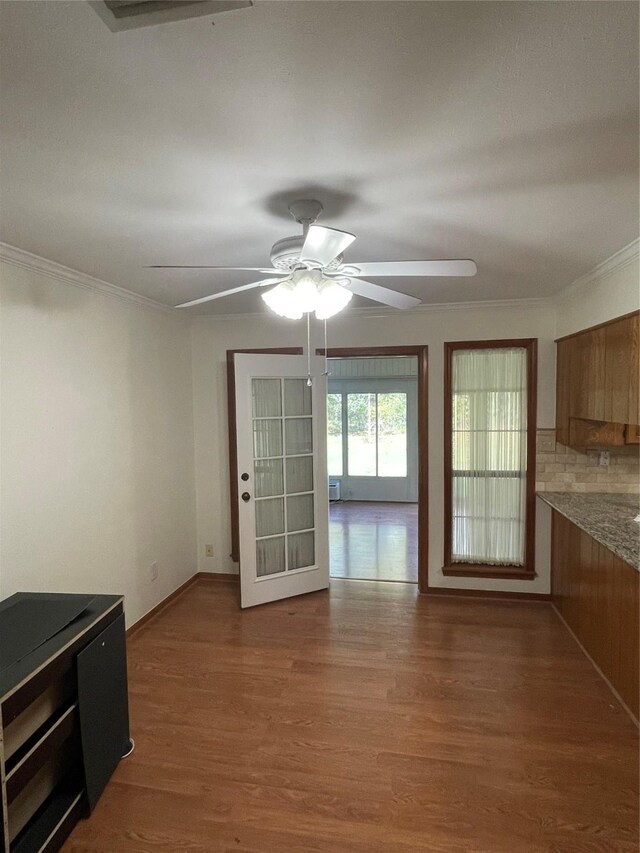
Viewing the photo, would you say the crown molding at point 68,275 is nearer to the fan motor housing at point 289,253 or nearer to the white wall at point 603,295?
the fan motor housing at point 289,253

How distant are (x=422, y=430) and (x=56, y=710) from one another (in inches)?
117

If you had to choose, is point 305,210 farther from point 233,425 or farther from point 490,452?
point 490,452

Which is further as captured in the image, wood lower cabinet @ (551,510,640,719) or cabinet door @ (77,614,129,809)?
wood lower cabinet @ (551,510,640,719)

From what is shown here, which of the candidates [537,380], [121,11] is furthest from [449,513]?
[121,11]

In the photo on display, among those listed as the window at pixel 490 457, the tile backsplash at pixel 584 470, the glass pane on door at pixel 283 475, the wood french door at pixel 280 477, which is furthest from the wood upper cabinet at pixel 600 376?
the glass pane on door at pixel 283 475

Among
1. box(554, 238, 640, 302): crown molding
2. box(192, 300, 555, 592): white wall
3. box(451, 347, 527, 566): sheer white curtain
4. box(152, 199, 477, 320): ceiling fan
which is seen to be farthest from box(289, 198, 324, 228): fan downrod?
box(451, 347, 527, 566): sheer white curtain

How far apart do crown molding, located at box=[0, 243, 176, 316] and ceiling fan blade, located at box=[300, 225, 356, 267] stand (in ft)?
5.10

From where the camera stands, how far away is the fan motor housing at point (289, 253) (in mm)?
1668

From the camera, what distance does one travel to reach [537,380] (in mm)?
3561

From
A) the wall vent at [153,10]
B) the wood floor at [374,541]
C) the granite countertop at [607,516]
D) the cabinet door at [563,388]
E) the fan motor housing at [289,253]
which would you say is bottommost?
the wood floor at [374,541]

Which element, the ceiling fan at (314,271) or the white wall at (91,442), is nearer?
the ceiling fan at (314,271)

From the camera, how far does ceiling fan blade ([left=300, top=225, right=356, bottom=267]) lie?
1326 mm

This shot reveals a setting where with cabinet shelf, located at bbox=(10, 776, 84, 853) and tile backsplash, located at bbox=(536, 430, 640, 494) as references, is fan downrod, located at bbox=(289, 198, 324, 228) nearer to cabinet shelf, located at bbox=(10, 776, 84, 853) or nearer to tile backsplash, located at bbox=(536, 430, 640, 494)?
cabinet shelf, located at bbox=(10, 776, 84, 853)

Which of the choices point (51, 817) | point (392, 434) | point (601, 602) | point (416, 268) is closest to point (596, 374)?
point (601, 602)
